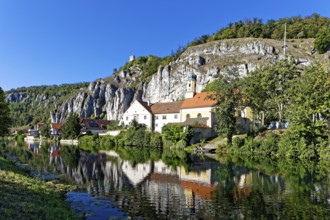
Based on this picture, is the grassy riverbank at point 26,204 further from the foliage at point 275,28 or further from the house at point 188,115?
the foliage at point 275,28

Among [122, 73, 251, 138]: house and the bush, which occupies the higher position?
[122, 73, 251, 138]: house

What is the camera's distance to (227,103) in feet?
180

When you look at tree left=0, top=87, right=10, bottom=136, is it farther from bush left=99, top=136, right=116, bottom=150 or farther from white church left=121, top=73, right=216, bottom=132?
white church left=121, top=73, right=216, bottom=132

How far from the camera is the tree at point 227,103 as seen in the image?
182 ft

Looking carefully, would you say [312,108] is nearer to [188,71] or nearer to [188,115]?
[188,115]

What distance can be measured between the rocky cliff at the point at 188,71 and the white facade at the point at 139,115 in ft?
98.0

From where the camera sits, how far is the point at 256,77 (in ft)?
189

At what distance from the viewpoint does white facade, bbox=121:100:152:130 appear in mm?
88188

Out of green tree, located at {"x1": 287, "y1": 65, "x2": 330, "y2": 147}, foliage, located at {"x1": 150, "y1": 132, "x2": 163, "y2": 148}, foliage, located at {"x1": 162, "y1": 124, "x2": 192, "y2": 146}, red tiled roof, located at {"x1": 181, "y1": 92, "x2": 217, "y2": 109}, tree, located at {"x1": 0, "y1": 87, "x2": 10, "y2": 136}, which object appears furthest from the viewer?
red tiled roof, located at {"x1": 181, "y1": 92, "x2": 217, "y2": 109}

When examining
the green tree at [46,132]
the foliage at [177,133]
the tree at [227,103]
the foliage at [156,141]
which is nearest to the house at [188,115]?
the foliage at [177,133]

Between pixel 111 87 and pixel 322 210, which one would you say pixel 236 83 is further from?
pixel 111 87

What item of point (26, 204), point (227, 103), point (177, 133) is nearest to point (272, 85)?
point (227, 103)

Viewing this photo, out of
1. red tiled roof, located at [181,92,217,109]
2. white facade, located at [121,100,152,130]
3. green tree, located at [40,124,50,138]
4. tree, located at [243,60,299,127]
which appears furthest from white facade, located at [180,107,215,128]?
green tree, located at [40,124,50,138]

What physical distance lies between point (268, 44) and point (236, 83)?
262 feet
